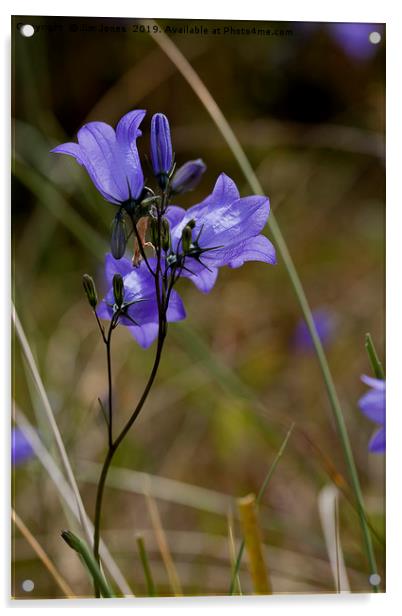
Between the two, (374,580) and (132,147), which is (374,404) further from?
(132,147)

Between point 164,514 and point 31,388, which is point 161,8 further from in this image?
point 164,514

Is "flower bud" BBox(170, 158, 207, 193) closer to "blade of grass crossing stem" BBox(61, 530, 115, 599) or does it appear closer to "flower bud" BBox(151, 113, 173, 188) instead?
"flower bud" BBox(151, 113, 173, 188)

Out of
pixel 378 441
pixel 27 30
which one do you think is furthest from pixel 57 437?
pixel 27 30

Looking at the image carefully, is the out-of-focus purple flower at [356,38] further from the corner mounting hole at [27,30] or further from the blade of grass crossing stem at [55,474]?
the blade of grass crossing stem at [55,474]

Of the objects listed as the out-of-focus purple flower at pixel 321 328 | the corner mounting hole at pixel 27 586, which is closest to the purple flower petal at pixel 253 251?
the corner mounting hole at pixel 27 586

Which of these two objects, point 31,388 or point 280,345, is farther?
point 280,345

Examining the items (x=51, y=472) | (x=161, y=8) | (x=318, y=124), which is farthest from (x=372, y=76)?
(x=51, y=472)

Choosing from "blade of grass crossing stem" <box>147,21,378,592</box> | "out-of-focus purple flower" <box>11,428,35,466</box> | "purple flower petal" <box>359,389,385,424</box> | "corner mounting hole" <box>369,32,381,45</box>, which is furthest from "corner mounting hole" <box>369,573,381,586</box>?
"corner mounting hole" <box>369,32,381,45</box>
